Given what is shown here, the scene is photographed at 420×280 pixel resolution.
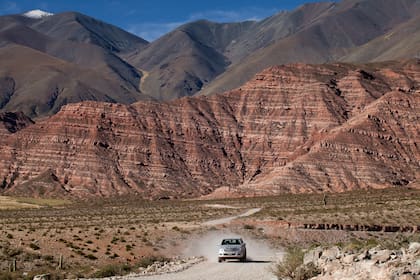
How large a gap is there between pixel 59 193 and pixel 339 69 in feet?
247

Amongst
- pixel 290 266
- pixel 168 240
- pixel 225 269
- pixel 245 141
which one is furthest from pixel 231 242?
pixel 245 141

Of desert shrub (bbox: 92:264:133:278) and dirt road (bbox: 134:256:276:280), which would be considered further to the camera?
desert shrub (bbox: 92:264:133:278)

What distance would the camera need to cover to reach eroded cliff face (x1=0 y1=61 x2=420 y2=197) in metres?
128

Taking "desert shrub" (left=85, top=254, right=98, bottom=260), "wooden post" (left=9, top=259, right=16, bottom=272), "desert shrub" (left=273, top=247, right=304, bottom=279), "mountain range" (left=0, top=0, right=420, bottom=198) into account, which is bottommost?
"desert shrub" (left=85, top=254, right=98, bottom=260)

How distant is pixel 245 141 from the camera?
15525 centimetres

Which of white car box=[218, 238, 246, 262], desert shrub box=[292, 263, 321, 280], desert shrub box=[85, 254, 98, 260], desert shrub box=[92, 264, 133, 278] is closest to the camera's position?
desert shrub box=[292, 263, 321, 280]

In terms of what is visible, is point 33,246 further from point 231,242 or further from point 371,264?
point 371,264

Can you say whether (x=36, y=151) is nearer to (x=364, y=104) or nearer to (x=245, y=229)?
(x=364, y=104)

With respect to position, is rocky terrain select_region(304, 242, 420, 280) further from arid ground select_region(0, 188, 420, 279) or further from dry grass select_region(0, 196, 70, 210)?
dry grass select_region(0, 196, 70, 210)

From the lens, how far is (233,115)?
→ 162000 mm

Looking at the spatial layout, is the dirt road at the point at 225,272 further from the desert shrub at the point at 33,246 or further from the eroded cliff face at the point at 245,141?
the eroded cliff face at the point at 245,141

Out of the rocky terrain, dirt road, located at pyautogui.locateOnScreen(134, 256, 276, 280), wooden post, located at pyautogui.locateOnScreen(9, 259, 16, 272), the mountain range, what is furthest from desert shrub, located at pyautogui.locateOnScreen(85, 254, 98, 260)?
the mountain range

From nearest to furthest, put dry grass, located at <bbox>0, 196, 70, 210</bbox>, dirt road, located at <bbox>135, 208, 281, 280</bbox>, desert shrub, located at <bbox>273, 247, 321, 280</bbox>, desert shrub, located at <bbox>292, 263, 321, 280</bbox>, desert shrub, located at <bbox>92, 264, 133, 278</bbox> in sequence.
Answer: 1. desert shrub, located at <bbox>292, 263, 321, 280</bbox>
2. desert shrub, located at <bbox>273, 247, 321, 280</bbox>
3. dirt road, located at <bbox>135, 208, 281, 280</bbox>
4. desert shrub, located at <bbox>92, 264, 133, 278</bbox>
5. dry grass, located at <bbox>0, 196, 70, 210</bbox>

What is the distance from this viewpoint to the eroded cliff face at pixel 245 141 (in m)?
128
